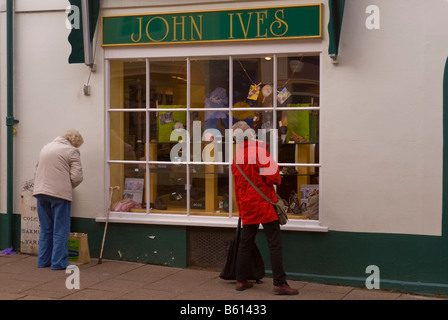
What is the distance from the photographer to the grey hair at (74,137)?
8.05 metres

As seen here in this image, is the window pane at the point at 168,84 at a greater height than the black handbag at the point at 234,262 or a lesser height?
greater

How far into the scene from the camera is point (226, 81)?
26.3ft

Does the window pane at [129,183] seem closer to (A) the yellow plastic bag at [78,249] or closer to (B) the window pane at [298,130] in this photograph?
(A) the yellow plastic bag at [78,249]

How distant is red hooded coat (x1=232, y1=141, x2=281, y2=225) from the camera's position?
680 centimetres

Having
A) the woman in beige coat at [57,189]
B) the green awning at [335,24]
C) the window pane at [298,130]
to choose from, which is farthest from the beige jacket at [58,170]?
the green awning at [335,24]

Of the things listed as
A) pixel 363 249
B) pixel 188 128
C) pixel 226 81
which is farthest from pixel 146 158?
pixel 363 249

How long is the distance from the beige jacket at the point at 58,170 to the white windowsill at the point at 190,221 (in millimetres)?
733

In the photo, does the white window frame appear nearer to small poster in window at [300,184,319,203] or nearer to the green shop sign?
the green shop sign

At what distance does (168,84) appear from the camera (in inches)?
326

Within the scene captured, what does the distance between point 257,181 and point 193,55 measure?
83.8 inches

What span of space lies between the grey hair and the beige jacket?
0.05 metres

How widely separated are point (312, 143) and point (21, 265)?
4.03 m

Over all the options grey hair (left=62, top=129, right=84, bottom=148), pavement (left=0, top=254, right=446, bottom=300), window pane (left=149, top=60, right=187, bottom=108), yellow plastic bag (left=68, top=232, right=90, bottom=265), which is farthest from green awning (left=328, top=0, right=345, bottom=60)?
yellow plastic bag (left=68, top=232, right=90, bottom=265)

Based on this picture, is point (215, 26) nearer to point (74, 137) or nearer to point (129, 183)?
point (74, 137)
